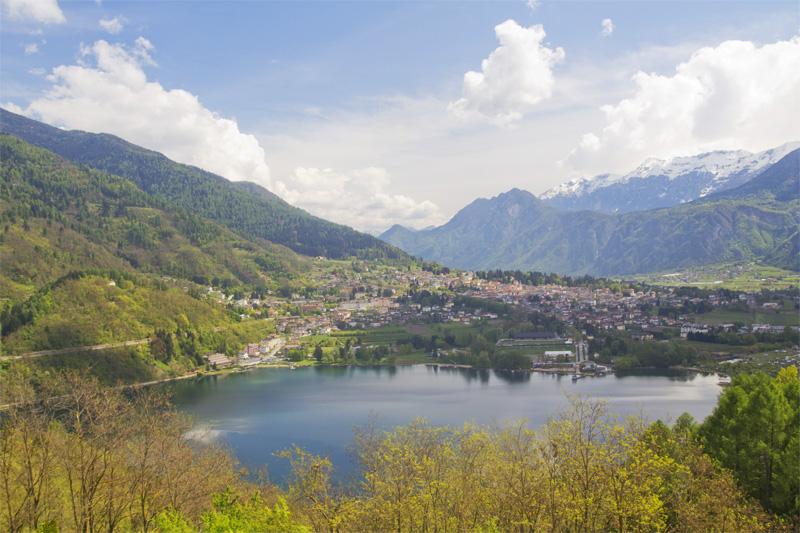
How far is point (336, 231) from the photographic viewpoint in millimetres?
188000

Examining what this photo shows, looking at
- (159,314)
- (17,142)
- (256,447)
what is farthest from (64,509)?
(17,142)

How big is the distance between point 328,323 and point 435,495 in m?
78.1

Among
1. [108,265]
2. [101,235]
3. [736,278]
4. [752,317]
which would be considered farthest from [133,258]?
[736,278]

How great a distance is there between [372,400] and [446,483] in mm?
36070

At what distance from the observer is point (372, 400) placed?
4659cm

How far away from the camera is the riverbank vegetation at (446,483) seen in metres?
10.5

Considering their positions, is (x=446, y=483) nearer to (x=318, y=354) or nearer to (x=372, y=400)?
(x=372, y=400)

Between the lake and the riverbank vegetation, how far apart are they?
15.2 m

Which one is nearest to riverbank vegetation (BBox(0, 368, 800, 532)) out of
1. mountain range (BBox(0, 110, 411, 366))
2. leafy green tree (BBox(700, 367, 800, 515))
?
leafy green tree (BBox(700, 367, 800, 515))

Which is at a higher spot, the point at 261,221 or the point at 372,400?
the point at 261,221

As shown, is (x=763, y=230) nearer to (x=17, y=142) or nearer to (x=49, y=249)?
(x=49, y=249)

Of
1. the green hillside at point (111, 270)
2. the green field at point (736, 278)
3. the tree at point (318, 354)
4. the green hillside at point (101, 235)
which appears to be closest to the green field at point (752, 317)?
the green field at point (736, 278)

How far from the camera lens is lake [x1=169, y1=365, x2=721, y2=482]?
35625mm

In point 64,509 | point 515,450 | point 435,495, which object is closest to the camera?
point 435,495
